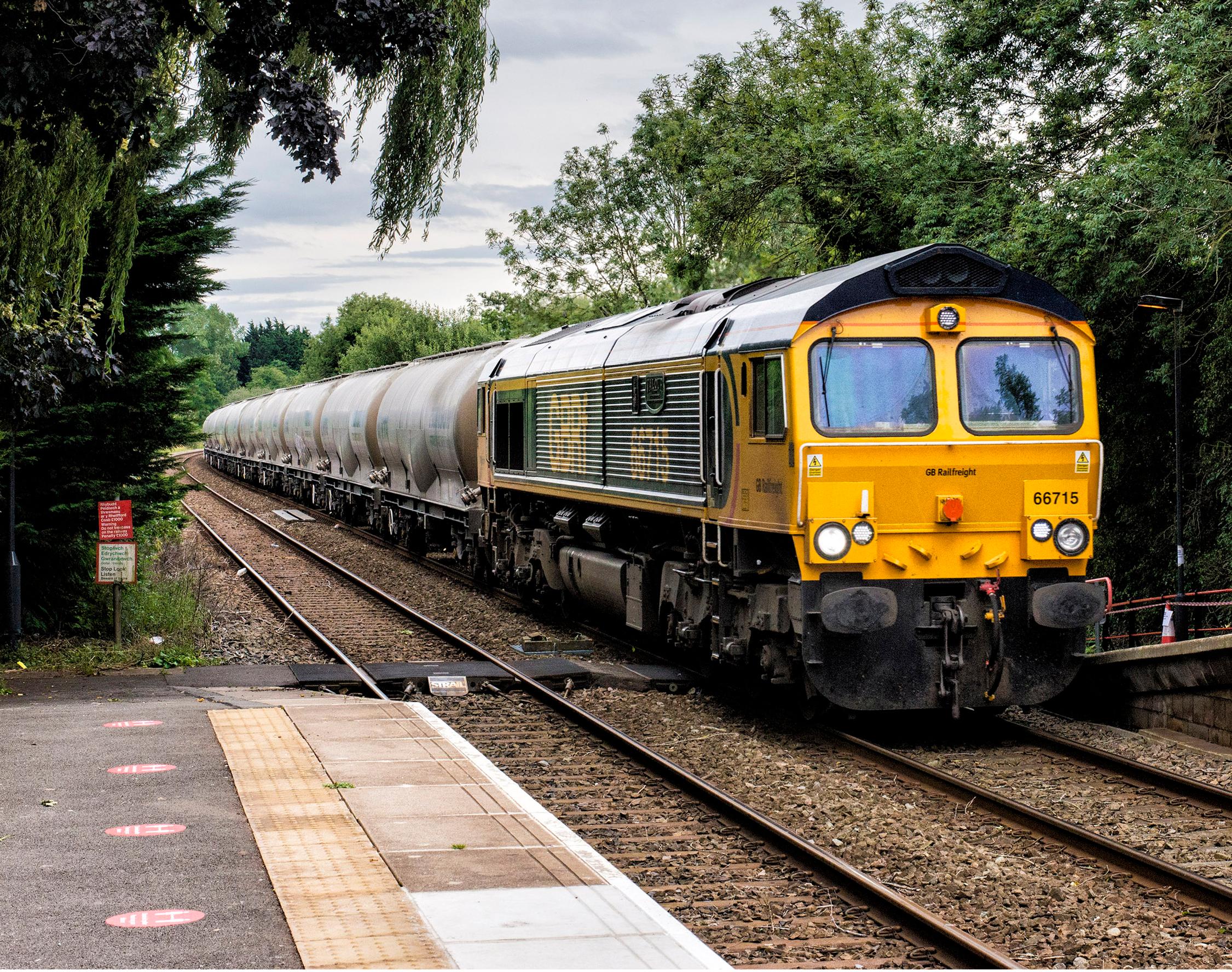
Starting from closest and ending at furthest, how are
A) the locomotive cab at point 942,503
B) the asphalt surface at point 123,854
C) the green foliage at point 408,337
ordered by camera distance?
1. the asphalt surface at point 123,854
2. the locomotive cab at point 942,503
3. the green foliage at point 408,337

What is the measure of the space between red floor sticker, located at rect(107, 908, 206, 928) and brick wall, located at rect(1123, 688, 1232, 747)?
8291 millimetres

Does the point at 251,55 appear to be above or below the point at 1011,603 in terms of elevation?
above

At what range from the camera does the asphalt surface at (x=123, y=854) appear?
17.4 feet

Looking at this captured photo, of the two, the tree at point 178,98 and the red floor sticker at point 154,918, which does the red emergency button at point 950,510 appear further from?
the red floor sticker at point 154,918

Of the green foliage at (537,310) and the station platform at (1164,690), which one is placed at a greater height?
the green foliage at (537,310)

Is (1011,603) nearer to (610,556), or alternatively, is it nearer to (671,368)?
(671,368)

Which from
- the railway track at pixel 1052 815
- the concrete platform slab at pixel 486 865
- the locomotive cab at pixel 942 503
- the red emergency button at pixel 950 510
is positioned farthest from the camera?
the red emergency button at pixel 950 510

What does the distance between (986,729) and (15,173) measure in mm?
9368

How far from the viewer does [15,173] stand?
Result: 11.1m

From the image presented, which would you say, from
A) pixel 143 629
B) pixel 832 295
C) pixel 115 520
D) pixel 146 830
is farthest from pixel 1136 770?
pixel 143 629

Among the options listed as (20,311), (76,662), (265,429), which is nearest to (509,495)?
(76,662)

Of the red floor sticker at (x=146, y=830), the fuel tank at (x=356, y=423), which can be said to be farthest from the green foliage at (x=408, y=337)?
the red floor sticker at (x=146, y=830)

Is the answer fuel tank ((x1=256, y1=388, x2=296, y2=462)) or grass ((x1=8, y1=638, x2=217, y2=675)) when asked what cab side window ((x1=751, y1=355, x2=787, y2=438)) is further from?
fuel tank ((x1=256, y1=388, x2=296, y2=462))

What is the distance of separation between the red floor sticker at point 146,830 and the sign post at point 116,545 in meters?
7.70
